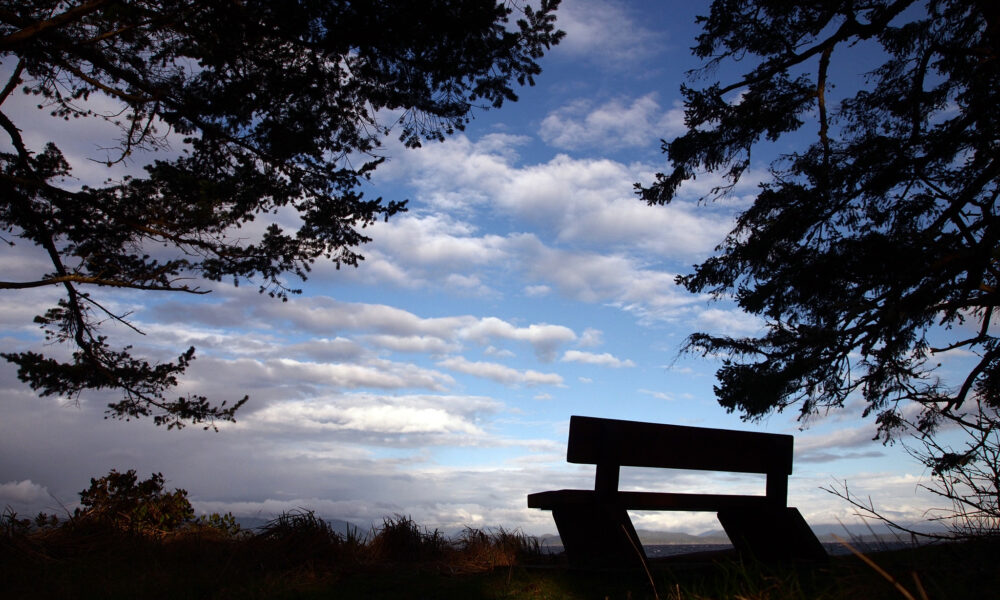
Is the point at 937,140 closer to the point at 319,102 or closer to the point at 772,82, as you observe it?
the point at 772,82

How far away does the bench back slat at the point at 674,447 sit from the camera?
5012mm

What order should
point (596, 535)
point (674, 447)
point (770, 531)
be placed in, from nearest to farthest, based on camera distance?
point (596, 535) → point (674, 447) → point (770, 531)

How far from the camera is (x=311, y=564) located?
16.4ft

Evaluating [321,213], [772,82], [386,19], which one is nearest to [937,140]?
[772,82]

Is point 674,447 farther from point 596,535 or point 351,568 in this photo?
point 351,568

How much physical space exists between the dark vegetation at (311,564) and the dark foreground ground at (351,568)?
1 centimetres

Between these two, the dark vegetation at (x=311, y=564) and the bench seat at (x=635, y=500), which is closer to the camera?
the dark vegetation at (x=311, y=564)

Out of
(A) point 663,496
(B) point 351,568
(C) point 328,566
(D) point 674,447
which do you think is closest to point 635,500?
(A) point 663,496

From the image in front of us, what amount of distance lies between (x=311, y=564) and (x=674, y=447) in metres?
3.11

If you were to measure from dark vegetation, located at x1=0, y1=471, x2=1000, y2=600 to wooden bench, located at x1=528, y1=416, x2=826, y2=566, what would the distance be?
0.82ft

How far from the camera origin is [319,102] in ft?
26.0

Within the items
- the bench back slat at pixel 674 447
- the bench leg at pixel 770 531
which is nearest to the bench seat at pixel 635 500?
the bench back slat at pixel 674 447

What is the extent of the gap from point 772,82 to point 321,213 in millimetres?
6145

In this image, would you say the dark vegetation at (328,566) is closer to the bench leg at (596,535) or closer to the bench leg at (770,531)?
the bench leg at (596,535)
